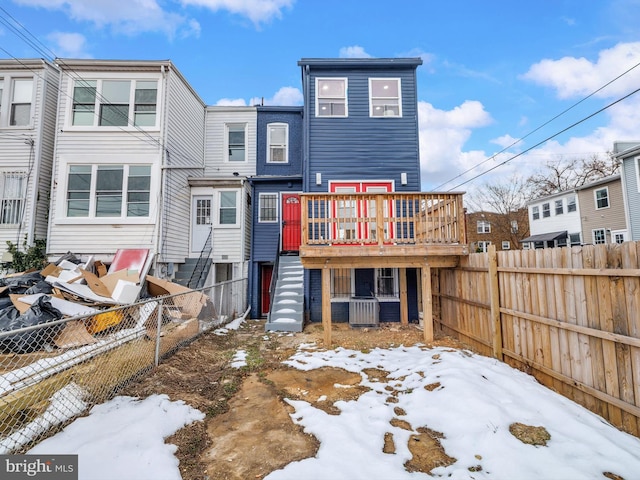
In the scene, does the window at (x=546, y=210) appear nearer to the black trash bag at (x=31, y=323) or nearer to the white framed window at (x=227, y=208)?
the white framed window at (x=227, y=208)

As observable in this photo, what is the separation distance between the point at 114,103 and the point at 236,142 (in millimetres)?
4163

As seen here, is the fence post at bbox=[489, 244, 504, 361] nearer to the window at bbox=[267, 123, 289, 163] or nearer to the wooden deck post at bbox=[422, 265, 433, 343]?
the wooden deck post at bbox=[422, 265, 433, 343]

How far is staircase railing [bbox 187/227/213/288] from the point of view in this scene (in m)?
9.76

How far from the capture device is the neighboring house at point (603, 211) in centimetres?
1652

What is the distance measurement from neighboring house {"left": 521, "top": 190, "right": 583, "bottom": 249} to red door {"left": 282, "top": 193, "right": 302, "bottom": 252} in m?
19.2

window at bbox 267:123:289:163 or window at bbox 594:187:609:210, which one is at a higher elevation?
window at bbox 267:123:289:163

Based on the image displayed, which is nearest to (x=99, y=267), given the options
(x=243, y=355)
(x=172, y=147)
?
(x=172, y=147)

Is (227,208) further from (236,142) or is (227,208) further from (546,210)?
(546,210)

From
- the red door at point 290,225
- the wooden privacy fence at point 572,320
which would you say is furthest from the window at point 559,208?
the wooden privacy fence at point 572,320

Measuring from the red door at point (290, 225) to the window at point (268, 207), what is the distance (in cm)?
35

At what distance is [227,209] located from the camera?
10.8 metres

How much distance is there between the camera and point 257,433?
3016mm

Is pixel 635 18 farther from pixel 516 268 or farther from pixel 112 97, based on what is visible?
pixel 112 97

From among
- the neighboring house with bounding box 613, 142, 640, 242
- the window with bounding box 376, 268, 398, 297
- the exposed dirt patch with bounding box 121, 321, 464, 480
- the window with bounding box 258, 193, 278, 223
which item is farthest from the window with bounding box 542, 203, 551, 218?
the window with bounding box 258, 193, 278, 223
